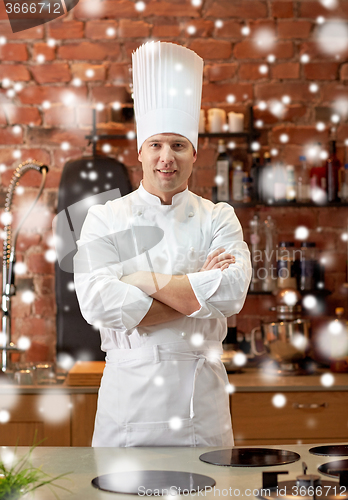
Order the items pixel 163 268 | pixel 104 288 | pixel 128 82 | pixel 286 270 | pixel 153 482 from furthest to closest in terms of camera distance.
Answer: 1. pixel 128 82
2. pixel 286 270
3. pixel 163 268
4. pixel 104 288
5. pixel 153 482

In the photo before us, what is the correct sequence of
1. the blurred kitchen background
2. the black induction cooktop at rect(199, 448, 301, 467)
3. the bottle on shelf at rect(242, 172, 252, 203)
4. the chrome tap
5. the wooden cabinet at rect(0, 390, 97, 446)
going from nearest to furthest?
1. the black induction cooktop at rect(199, 448, 301, 467)
2. the wooden cabinet at rect(0, 390, 97, 446)
3. the chrome tap
4. the bottle on shelf at rect(242, 172, 252, 203)
5. the blurred kitchen background

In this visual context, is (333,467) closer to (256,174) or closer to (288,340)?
(288,340)

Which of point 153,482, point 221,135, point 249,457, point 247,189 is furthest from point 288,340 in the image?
point 153,482

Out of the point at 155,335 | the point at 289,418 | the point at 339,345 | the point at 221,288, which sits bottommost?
the point at 289,418

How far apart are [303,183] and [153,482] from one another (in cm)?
178

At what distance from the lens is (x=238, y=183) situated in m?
2.40

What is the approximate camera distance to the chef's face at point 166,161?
1451 mm

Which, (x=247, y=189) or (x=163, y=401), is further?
(x=247, y=189)

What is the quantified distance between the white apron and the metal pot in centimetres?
84

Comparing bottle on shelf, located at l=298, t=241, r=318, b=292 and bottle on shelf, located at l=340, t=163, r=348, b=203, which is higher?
bottle on shelf, located at l=340, t=163, r=348, b=203

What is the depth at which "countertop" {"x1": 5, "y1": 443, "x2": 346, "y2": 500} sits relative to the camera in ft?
2.81

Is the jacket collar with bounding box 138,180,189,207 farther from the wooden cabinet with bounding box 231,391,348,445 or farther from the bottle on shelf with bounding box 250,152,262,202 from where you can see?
the bottle on shelf with bounding box 250,152,262,202

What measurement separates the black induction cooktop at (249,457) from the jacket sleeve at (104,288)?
388mm

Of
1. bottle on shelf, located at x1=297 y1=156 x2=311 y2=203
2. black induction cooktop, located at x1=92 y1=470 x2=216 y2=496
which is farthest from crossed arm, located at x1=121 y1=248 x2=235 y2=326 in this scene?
bottle on shelf, located at x1=297 y1=156 x2=311 y2=203
